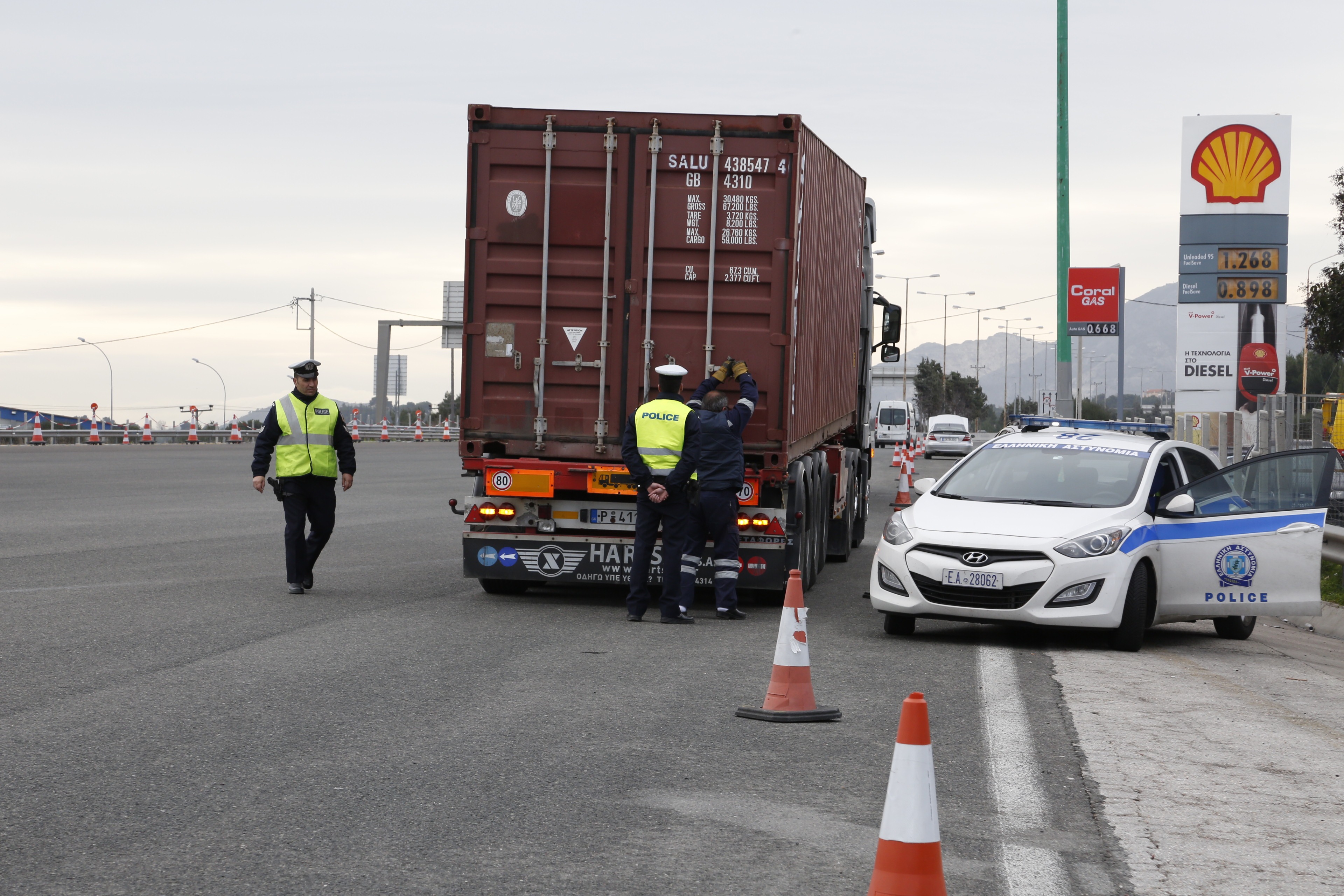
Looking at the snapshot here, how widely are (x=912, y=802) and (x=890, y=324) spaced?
51.1 feet

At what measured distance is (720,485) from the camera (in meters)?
11.6

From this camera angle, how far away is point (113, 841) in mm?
5113

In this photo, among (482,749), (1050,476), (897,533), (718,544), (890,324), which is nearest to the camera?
(482,749)

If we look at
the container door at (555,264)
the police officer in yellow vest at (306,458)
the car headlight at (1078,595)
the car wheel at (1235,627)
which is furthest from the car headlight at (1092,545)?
the police officer in yellow vest at (306,458)

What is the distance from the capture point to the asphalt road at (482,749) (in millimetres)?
4992

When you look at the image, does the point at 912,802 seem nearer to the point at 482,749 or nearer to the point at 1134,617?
the point at 482,749

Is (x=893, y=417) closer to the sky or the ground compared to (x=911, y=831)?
closer to the sky

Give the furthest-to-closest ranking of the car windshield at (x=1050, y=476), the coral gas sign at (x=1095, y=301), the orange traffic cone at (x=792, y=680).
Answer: the coral gas sign at (x=1095, y=301) < the car windshield at (x=1050, y=476) < the orange traffic cone at (x=792, y=680)

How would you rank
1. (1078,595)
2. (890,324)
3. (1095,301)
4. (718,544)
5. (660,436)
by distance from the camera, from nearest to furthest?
(1078,595), (660,436), (718,544), (890,324), (1095,301)

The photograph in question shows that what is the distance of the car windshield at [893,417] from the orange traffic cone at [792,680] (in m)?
60.6

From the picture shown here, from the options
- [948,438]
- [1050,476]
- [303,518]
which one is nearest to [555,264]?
[303,518]

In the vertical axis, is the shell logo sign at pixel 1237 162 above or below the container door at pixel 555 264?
above

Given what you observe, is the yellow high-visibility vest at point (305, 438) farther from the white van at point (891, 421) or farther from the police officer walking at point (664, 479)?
the white van at point (891, 421)

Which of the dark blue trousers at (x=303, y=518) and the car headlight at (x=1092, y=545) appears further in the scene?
the dark blue trousers at (x=303, y=518)
